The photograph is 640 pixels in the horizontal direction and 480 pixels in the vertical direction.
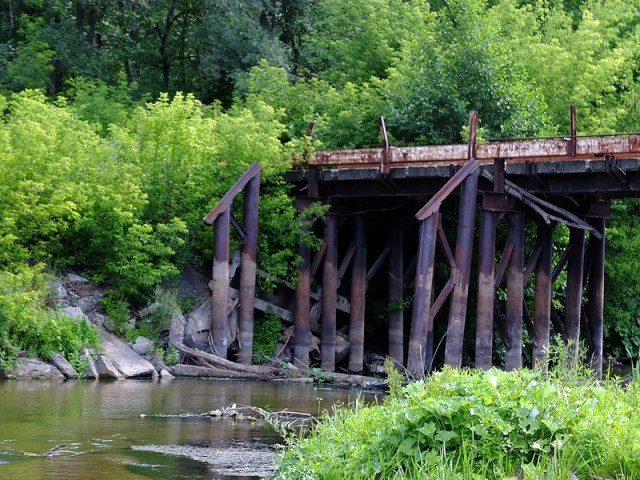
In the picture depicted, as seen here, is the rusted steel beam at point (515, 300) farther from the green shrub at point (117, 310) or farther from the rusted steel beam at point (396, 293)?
the green shrub at point (117, 310)

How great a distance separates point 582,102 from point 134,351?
14.2 m

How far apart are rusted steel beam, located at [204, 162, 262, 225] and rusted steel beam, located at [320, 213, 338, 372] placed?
2124mm

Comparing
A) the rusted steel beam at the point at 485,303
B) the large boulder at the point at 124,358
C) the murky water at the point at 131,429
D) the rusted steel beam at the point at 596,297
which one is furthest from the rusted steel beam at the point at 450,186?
the large boulder at the point at 124,358

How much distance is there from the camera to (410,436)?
738cm

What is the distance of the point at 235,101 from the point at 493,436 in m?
23.6

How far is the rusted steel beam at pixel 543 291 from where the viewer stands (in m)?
21.5

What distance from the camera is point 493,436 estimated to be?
7219mm

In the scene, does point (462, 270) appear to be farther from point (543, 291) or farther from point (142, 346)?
point (142, 346)

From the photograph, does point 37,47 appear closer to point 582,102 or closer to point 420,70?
point 420,70

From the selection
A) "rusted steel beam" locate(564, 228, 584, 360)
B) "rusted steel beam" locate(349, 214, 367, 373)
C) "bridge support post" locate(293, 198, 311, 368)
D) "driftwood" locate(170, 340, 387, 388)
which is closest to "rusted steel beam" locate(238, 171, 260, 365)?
"driftwood" locate(170, 340, 387, 388)

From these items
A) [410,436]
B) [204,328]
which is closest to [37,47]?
[204,328]

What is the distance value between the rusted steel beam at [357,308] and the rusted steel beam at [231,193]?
282 centimetres

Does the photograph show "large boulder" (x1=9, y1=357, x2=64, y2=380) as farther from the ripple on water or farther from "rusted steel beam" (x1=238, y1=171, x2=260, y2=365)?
the ripple on water

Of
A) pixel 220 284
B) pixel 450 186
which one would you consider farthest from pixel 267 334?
pixel 450 186
